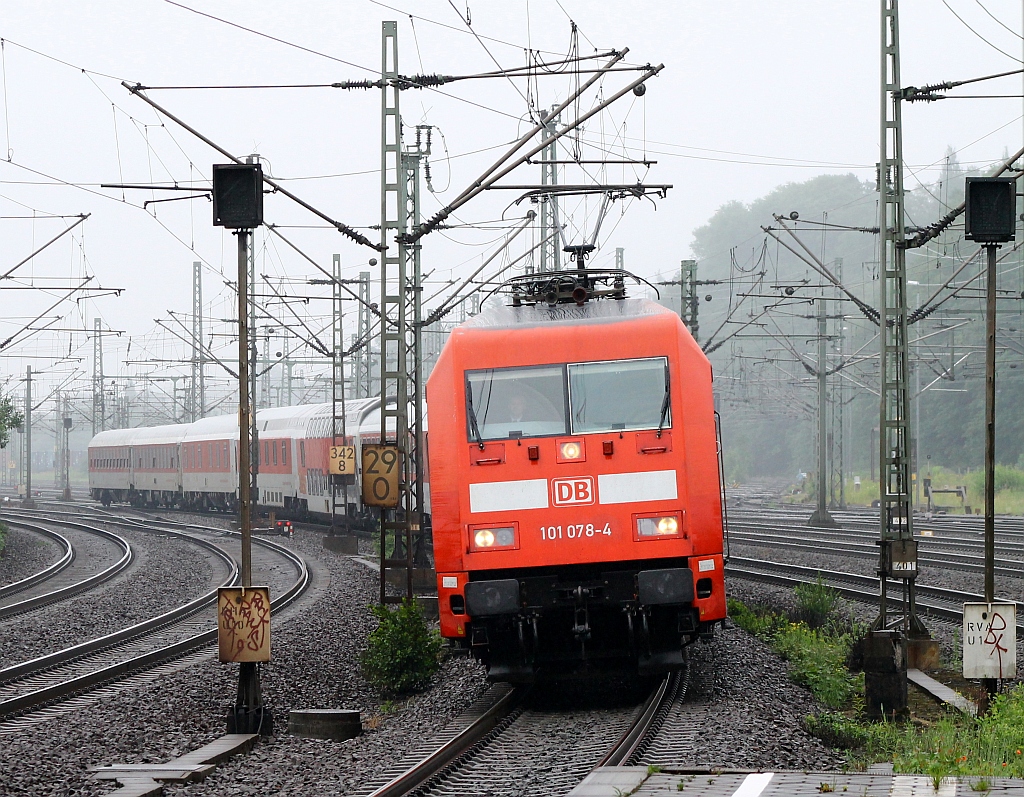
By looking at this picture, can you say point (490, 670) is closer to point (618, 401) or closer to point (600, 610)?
point (600, 610)

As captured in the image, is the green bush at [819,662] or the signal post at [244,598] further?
the green bush at [819,662]

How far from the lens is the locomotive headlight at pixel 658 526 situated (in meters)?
11.0

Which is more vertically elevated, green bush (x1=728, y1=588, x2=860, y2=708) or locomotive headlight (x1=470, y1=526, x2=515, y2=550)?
locomotive headlight (x1=470, y1=526, x2=515, y2=550)

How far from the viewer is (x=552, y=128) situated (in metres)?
23.9

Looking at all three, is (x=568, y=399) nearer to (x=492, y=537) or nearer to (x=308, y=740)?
(x=492, y=537)

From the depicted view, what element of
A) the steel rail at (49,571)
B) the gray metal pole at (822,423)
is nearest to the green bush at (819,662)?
the steel rail at (49,571)

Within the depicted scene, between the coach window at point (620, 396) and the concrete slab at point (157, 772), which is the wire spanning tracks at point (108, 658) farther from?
the coach window at point (620, 396)

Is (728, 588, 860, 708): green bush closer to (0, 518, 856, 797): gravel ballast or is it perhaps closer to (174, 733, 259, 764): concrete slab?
(0, 518, 856, 797): gravel ballast

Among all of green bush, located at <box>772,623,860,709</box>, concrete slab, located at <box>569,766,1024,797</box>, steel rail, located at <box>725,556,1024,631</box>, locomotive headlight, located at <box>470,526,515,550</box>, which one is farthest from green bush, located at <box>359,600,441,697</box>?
steel rail, located at <box>725,556,1024,631</box>

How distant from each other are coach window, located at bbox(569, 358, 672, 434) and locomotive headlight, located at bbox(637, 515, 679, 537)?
0.79 m

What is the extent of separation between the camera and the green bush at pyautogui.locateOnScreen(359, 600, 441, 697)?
13.5m

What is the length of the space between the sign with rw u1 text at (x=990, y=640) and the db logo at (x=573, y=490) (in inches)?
133

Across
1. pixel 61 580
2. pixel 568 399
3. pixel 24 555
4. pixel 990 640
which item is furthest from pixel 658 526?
pixel 24 555

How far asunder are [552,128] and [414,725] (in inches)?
589
